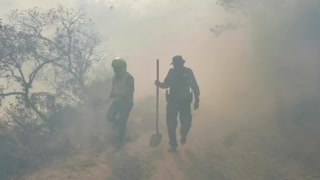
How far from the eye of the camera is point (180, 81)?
32.0 ft

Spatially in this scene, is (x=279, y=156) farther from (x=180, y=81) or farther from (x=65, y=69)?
(x=65, y=69)

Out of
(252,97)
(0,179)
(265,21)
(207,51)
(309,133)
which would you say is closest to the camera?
(0,179)

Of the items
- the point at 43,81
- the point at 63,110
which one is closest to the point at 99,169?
the point at 63,110

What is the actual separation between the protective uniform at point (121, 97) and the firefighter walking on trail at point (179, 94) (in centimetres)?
100

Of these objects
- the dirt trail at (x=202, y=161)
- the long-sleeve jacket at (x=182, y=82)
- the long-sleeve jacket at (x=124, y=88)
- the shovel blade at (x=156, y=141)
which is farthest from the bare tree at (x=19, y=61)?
the long-sleeve jacket at (x=182, y=82)

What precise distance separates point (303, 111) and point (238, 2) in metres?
6.36

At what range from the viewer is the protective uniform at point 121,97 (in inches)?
418

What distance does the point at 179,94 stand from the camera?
977cm

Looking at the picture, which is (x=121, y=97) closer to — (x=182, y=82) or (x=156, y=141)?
(x=156, y=141)

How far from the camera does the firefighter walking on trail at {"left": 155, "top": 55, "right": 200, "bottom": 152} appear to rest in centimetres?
970

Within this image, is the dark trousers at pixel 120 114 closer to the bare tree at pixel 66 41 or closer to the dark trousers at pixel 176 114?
the dark trousers at pixel 176 114

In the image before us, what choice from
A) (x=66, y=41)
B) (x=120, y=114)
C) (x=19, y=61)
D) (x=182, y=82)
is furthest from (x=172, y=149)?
(x=66, y=41)

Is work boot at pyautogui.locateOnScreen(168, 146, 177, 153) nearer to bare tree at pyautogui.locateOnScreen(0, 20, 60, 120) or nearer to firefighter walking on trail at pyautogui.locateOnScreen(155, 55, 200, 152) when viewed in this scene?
firefighter walking on trail at pyautogui.locateOnScreen(155, 55, 200, 152)

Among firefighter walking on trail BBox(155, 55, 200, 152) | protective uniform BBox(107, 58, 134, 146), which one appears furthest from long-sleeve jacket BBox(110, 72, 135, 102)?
firefighter walking on trail BBox(155, 55, 200, 152)
